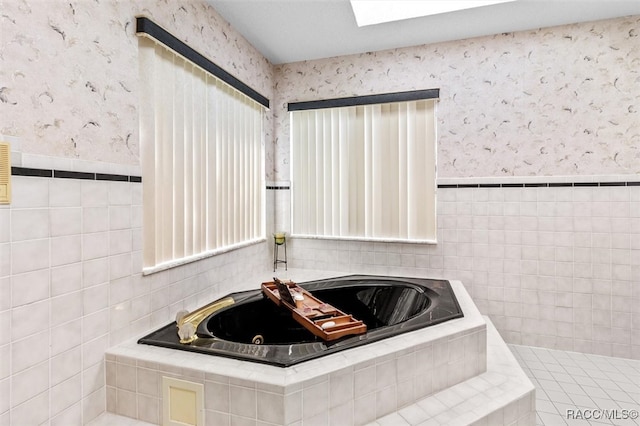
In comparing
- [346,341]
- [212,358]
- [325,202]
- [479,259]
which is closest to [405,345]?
[346,341]

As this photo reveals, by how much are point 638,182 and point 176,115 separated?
3066 mm

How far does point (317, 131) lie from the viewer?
3117mm

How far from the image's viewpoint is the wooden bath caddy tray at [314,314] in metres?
1.55

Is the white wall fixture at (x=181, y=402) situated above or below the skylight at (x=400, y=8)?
below

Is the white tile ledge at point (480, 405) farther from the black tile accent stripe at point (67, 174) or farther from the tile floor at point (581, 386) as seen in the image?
the black tile accent stripe at point (67, 174)

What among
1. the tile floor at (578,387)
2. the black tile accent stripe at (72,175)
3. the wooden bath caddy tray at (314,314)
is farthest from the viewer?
the tile floor at (578,387)

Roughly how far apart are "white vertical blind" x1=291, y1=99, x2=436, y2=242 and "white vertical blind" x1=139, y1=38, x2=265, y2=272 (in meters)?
0.53

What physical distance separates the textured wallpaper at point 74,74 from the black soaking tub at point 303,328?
907 mm

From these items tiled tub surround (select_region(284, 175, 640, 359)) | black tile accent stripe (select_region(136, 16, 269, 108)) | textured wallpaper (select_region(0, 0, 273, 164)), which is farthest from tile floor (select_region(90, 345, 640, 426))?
black tile accent stripe (select_region(136, 16, 269, 108))

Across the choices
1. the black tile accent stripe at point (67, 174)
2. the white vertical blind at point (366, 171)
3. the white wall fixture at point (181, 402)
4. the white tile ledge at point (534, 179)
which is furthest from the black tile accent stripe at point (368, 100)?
the white wall fixture at point (181, 402)

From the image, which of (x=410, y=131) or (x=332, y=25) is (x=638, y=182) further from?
(x=332, y=25)

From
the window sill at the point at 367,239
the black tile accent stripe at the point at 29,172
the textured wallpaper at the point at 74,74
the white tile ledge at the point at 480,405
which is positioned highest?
the textured wallpaper at the point at 74,74

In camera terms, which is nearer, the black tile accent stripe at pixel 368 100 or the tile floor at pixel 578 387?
the tile floor at pixel 578 387

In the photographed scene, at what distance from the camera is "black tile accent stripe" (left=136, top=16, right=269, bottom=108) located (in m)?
1.64
